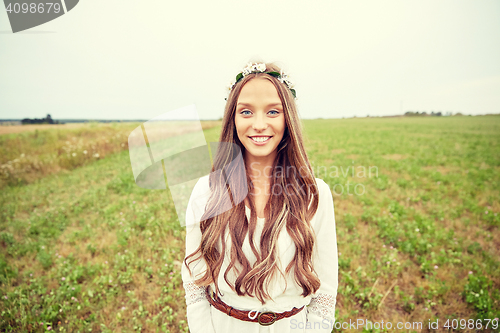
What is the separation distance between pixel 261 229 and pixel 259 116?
75 cm

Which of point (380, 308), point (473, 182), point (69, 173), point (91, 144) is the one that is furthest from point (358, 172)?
point (91, 144)

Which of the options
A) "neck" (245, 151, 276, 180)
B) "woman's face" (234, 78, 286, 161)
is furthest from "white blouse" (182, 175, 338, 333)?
"woman's face" (234, 78, 286, 161)

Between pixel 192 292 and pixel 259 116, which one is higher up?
pixel 259 116

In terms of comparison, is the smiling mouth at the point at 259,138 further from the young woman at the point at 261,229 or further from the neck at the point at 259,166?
the neck at the point at 259,166

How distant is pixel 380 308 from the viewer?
2.86 metres

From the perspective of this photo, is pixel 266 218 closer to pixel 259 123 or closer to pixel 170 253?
pixel 259 123

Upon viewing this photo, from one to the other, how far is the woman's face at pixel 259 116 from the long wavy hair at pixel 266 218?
52 millimetres

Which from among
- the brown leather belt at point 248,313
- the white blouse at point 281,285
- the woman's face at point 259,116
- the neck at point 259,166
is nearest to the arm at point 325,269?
the white blouse at point 281,285

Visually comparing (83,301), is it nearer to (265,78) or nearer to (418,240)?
(265,78)

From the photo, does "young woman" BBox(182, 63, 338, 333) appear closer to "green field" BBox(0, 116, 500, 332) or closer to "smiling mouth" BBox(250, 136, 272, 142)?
"smiling mouth" BBox(250, 136, 272, 142)

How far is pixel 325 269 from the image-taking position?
1.46 meters

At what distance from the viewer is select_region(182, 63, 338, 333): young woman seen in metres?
1.36

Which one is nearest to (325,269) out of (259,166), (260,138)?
(259,166)

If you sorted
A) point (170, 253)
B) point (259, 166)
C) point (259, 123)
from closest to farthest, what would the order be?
point (259, 123) → point (259, 166) → point (170, 253)
